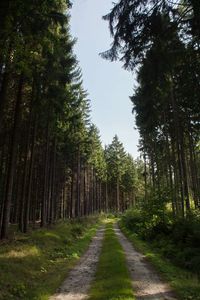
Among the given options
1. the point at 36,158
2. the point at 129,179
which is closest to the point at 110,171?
the point at 129,179

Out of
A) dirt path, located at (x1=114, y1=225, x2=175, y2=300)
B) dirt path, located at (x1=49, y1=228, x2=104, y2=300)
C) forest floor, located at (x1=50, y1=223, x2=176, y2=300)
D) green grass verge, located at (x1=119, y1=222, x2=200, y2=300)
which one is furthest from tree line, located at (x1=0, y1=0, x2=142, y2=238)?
green grass verge, located at (x1=119, y1=222, x2=200, y2=300)

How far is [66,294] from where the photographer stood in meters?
9.20

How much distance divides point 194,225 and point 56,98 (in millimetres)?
10642

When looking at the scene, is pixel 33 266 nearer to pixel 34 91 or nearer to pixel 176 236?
pixel 176 236

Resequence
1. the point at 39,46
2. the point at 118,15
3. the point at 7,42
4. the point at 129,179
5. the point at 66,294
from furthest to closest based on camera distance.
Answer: the point at 129,179 < the point at 39,46 < the point at 7,42 < the point at 118,15 < the point at 66,294

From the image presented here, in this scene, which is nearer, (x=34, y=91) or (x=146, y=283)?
(x=146, y=283)

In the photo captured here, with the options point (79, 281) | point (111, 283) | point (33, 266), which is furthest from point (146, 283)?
point (33, 266)

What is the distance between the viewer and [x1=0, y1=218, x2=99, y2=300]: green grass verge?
9109 mm

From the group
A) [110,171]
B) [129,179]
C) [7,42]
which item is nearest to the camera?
[7,42]

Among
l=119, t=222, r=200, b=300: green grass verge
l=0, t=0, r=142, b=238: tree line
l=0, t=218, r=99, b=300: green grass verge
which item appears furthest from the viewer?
l=0, t=0, r=142, b=238: tree line

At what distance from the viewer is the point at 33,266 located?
11992mm

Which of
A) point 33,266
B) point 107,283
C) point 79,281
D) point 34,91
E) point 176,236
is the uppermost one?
point 34,91

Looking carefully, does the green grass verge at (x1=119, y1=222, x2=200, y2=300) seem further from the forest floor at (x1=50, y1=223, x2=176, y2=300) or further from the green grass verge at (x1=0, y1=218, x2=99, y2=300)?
the green grass verge at (x1=0, y1=218, x2=99, y2=300)

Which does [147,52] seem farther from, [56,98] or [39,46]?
[56,98]
